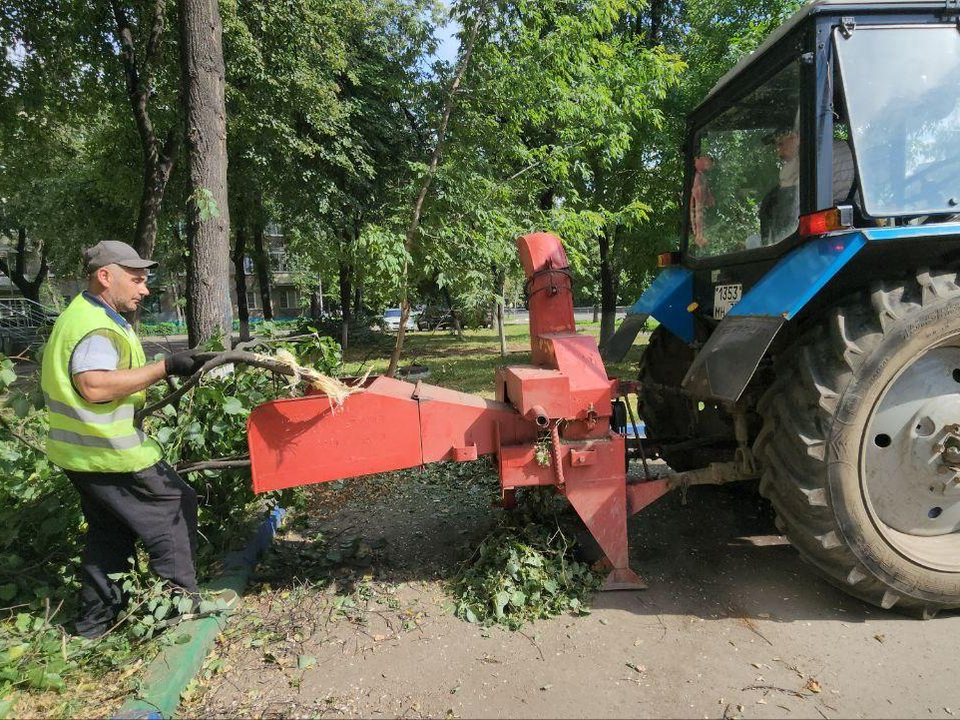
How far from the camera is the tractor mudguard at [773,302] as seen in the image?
253 centimetres

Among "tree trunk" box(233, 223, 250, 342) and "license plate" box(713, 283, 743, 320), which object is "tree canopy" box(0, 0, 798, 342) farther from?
"tree trunk" box(233, 223, 250, 342)

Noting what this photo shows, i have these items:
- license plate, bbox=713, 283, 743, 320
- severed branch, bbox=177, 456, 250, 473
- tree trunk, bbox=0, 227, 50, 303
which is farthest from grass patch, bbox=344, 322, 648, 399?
tree trunk, bbox=0, 227, 50, 303

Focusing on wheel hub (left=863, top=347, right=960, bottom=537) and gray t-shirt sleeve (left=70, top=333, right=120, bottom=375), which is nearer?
gray t-shirt sleeve (left=70, top=333, right=120, bottom=375)

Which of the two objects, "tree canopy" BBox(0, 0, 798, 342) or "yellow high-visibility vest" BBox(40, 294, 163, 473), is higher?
"tree canopy" BBox(0, 0, 798, 342)

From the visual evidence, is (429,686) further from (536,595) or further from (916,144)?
(916,144)

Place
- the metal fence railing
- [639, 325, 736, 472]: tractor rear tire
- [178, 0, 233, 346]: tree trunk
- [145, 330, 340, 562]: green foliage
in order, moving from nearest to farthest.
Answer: [145, 330, 340, 562]: green foliage
[639, 325, 736, 472]: tractor rear tire
[178, 0, 233, 346]: tree trunk
the metal fence railing

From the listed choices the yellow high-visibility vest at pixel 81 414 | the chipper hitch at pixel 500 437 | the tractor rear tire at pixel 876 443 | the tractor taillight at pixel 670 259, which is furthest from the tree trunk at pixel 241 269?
the tractor rear tire at pixel 876 443

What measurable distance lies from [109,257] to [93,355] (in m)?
0.46

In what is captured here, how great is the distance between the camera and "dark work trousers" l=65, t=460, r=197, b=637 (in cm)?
262

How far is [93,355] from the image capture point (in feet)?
8.15

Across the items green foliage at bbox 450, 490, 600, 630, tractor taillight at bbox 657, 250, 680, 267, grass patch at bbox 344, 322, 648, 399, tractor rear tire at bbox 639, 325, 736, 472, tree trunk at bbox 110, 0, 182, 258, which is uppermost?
tree trunk at bbox 110, 0, 182, 258

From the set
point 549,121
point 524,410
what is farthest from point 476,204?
point 524,410

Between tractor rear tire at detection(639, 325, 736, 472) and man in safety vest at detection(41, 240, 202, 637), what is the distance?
2.77m

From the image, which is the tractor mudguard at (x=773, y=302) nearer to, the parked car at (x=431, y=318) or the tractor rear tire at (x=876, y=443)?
the tractor rear tire at (x=876, y=443)
